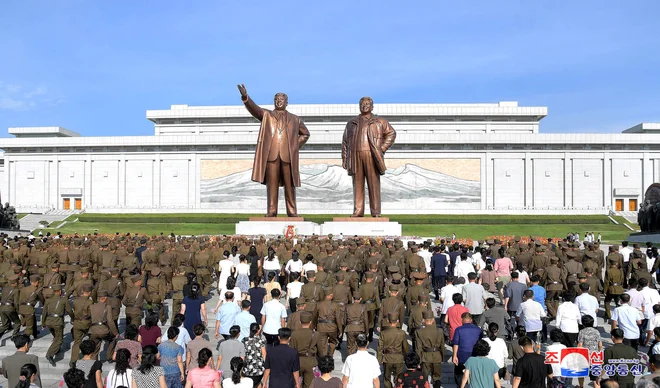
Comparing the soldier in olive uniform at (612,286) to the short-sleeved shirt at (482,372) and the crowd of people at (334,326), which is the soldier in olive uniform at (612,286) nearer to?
the crowd of people at (334,326)

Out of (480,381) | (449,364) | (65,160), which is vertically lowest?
(449,364)

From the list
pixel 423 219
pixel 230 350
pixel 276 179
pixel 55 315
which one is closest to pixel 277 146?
pixel 276 179

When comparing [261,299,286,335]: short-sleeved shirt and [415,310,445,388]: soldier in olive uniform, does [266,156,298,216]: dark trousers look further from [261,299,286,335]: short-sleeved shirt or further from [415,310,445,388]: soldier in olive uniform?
[415,310,445,388]: soldier in olive uniform

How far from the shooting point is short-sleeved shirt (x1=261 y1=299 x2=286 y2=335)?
7367mm

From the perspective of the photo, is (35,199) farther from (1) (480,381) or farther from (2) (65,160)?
(1) (480,381)

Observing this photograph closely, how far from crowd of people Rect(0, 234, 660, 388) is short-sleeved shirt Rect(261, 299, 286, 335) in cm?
1

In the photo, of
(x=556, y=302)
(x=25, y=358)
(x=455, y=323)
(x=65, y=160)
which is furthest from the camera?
(x=65, y=160)

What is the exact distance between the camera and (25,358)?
19.9 feet

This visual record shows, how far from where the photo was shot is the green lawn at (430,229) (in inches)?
1471

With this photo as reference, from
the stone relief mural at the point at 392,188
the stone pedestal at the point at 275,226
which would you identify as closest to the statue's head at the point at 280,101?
the stone pedestal at the point at 275,226

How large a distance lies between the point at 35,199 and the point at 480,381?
2291 inches

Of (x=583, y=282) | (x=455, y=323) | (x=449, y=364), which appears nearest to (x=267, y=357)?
(x=455, y=323)

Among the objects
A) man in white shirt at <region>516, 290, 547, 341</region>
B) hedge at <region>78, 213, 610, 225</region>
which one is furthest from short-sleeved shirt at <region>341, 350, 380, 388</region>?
hedge at <region>78, 213, 610, 225</region>

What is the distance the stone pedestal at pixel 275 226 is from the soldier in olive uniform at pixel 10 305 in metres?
13.2
